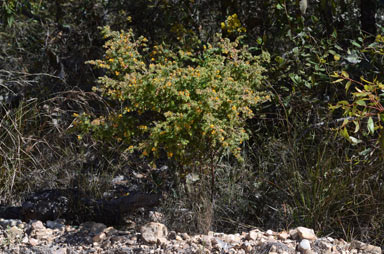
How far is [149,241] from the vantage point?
3385 millimetres

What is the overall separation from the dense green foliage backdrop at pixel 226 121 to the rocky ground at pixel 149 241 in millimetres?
232

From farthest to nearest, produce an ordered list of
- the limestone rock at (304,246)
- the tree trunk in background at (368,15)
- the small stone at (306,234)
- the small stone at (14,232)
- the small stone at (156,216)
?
the tree trunk in background at (368,15) → the small stone at (156,216) → the small stone at (14,232) → the small stone at (306,234) → the limestone rock at (304,246)

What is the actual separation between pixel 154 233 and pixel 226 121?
0.95 metres

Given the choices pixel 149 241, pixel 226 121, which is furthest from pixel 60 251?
pixel 226 121

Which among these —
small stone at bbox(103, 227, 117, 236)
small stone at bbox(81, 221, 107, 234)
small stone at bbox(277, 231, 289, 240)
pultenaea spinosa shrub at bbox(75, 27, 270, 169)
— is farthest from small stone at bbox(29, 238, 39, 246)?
small stone at bbox(277, 231, 289, 240)

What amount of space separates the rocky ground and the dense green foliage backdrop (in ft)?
0.76

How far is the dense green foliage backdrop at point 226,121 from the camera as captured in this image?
357cm

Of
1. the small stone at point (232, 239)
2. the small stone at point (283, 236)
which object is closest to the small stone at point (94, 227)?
the small stone at point (232, 239)

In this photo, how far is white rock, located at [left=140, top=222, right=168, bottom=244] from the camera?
11.1 feet

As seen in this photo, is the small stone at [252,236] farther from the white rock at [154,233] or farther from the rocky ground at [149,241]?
the white rock at [154,233]

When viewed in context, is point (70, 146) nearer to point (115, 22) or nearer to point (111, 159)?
point (111, 159)

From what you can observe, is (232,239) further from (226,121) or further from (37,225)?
(37,225)

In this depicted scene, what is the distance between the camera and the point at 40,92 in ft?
18.6

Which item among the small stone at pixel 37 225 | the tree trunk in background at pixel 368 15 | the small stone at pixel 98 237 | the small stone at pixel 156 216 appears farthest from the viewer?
the tree trunk in background at pixel 368 15
